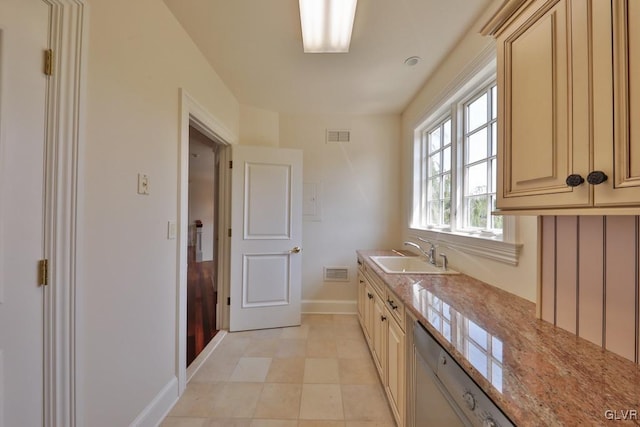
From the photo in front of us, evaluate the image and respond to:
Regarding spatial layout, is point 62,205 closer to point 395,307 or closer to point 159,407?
point 159,407

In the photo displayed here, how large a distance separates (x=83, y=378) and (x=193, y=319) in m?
2.09

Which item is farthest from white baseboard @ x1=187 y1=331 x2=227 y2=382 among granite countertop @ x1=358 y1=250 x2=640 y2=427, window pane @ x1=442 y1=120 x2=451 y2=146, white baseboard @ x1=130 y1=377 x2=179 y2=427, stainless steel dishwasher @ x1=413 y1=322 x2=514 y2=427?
window pane @ x1=442 y1=120 x2=451 y2=146

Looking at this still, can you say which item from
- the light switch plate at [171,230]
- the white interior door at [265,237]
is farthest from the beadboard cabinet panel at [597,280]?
the white interior door at [265,237]

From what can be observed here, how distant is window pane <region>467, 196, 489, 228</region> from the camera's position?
5.99ft

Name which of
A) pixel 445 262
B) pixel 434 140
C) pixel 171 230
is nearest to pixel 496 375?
pixel 445 262

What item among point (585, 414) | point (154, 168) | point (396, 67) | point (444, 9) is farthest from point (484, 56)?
point (154, 168)

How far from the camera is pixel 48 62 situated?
0.97 m

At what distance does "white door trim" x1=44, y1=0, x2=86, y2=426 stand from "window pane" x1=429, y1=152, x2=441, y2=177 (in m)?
2.71

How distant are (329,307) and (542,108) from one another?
9.66 ft

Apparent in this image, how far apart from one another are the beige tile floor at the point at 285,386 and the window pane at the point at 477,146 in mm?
1884

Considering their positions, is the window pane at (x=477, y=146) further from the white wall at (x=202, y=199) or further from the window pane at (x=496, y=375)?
the white wall at (x=202, y=199)

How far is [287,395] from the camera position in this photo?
1797 mm

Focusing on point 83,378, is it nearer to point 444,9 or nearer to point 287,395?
point 287,395

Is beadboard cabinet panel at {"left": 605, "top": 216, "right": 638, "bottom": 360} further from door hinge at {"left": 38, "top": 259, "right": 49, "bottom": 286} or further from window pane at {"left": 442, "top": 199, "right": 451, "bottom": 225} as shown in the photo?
door hinge at {"left": 38, "top": 259, "right": 49, "bottom": 286}
